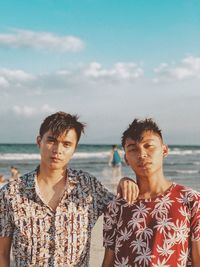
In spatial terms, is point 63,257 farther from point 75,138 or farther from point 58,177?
point 75,138

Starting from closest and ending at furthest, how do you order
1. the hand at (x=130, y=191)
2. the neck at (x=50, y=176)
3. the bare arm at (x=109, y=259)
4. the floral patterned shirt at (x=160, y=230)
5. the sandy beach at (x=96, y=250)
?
the floral patterned shirt at (x=160, y=230) < the hand at (x=130, y=191) < the bare arm at (x=109, y=259) < the neck at (x=50, y=176) < the sandy beach at (x=96, y=250)

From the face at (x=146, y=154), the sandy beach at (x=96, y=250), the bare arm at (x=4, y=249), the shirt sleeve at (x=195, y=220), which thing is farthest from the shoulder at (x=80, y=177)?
the sandy beach at (x=96, y=250)

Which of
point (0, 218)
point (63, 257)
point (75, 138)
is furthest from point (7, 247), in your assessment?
point (75, 138)

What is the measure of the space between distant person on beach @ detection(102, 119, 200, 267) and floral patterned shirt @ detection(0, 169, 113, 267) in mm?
174

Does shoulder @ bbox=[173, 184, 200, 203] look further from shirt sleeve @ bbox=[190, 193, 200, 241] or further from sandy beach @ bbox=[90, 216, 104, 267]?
sandy beach @ bbox=[90, 216, 104, 267]

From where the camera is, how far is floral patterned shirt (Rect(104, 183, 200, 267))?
271cm

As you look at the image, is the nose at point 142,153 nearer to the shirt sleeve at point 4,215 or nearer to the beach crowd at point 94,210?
the beach crowd at point 94,210

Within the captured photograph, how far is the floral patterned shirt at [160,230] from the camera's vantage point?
2711 millimetres

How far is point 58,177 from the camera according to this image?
3104 mm

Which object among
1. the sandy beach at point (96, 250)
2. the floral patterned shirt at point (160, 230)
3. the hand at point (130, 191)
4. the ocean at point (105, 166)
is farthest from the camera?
the ocean at point (105, 166)

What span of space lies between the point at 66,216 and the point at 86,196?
0.70ft

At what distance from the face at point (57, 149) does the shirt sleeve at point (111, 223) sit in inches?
17.6

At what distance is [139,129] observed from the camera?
3010 millimetres

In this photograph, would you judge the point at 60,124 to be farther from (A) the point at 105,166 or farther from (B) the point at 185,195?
(A) the point at 105,166
